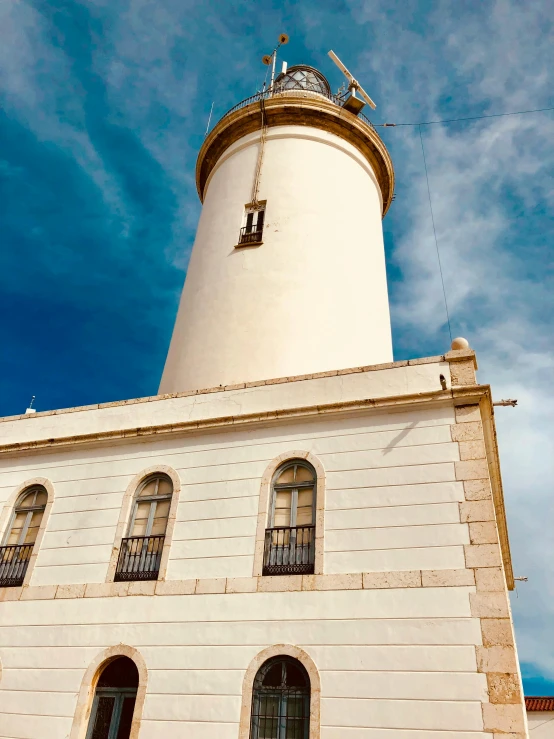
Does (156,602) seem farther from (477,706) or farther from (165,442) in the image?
(477,706)

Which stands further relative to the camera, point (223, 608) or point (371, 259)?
point (371, 259)

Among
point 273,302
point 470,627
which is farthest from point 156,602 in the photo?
point 273,302

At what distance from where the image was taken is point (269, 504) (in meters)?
10.3

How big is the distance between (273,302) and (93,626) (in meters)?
7.89

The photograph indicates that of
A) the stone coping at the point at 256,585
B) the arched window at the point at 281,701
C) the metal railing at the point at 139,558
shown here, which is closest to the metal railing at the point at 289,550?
the stone coping at the point at 256,585

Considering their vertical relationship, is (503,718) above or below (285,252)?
below

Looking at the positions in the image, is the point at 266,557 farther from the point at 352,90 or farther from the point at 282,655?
the point at 352,90

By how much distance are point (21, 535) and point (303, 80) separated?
61.9 feet

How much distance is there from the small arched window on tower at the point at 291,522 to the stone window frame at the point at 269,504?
82 mm

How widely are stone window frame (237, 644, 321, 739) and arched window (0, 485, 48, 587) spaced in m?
4.78

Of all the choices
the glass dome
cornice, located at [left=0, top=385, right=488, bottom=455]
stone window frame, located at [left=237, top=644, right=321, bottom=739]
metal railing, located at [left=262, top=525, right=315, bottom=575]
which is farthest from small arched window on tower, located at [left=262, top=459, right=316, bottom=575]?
the glass dome

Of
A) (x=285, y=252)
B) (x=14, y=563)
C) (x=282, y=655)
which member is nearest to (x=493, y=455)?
(x=282, y=655)

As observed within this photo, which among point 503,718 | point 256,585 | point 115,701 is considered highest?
point 256,585

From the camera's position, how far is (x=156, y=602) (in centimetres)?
989
